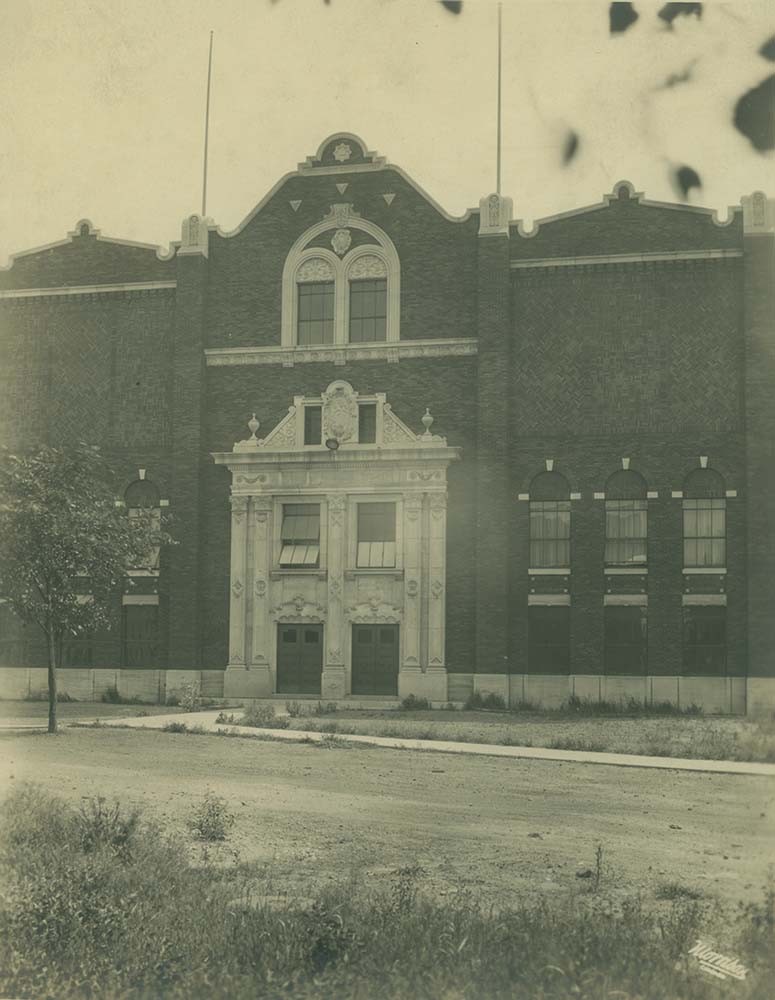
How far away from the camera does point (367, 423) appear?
3359cm

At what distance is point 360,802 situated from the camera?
1406cm

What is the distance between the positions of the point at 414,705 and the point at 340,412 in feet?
30.5

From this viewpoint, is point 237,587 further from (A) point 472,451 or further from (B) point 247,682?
(A) point 472,451

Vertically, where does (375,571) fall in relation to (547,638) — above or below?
above

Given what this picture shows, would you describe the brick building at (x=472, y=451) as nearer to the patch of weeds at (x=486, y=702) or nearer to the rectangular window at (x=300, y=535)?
the rectangular window at (x=300, y=535)

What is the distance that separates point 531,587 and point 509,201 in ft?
37.2

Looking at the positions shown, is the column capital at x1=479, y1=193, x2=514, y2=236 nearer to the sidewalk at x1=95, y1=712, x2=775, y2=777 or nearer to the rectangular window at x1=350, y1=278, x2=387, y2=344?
the rectangular window at x1=350, y1=278, x2=387, y2=344

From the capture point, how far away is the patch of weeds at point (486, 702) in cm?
3048

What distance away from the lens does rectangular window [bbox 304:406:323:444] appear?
110 feet

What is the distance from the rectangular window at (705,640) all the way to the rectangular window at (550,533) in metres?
3.83

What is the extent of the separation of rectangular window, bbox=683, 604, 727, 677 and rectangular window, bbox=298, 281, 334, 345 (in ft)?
43.5

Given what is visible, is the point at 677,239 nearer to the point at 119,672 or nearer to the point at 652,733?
the point at 652,733

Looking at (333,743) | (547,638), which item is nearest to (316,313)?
(547,638)

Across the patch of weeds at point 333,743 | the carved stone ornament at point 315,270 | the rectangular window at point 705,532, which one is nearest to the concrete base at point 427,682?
the rectangular window at point 705,532
